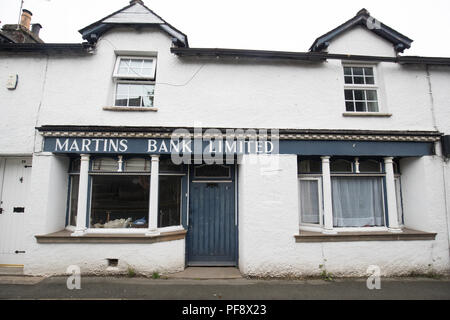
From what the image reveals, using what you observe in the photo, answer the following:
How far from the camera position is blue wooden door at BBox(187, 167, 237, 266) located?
5.44 meters

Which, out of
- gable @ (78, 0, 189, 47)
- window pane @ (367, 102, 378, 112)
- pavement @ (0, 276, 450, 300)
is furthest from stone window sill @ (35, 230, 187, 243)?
window pane @ (367, 102, 378, 112)

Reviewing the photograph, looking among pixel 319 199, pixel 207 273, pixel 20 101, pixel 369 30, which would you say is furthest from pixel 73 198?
pixel 369 30

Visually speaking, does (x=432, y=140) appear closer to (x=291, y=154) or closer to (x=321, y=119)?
(x=321, y=119)

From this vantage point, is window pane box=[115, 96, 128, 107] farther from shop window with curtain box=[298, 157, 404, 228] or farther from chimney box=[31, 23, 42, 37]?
shop window with curtain box=[298, 157, 404, 228]

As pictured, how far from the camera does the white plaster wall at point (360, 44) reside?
582 centimetres

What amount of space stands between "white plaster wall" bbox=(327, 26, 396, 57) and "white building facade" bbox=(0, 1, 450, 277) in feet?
0.13

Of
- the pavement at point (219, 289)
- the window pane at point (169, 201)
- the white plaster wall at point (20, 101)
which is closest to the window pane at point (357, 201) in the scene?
the pavement at point (219, 289)

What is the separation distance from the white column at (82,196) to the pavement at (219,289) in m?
1.12

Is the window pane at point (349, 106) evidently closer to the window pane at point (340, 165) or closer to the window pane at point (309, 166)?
the window pane at point (340, 165)

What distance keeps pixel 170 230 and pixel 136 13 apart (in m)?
5.86

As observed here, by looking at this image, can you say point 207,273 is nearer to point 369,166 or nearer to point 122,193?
point 122,193

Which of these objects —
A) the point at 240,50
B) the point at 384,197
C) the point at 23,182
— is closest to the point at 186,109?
the point at 240,50

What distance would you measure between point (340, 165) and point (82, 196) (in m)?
6.66

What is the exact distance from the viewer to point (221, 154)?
203 inches
